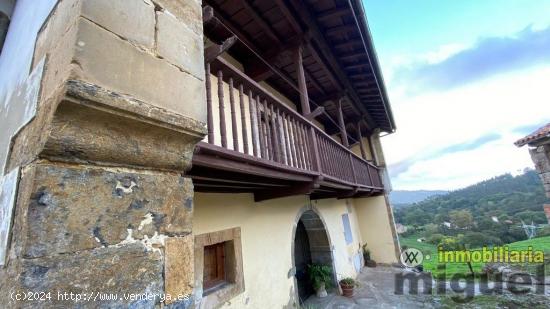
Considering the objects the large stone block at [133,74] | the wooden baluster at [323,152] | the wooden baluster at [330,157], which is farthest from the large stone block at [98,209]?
the wooden baluster at [330,157]

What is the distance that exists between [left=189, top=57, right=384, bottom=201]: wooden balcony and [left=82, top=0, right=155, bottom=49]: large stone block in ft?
2.88

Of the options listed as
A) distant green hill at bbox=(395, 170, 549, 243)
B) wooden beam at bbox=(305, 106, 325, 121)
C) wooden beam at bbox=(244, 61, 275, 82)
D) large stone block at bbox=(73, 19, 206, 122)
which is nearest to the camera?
large stone block at bbox=(73, 19, 206, 122)

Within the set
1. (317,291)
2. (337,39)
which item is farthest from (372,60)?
(317,291)

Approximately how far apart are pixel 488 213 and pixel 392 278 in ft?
86.3

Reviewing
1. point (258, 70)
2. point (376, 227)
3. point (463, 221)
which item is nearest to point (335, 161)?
point (258, 70)

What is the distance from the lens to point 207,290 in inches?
119

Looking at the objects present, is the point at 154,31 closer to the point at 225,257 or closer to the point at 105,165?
the point at 105,165

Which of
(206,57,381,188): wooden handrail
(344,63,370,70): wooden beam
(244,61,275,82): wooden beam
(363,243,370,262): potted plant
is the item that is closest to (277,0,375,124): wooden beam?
(344,63,370,70): wooden beam

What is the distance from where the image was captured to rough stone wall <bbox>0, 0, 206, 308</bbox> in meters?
0.61

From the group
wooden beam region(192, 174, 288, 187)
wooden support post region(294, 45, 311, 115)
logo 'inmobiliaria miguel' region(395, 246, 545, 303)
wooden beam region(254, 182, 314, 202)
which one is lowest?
logo 'inmobiliaria miguel' region(395, 246, 545, 303)

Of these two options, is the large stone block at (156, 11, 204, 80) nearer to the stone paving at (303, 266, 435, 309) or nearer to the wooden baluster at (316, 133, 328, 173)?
the wooden baluster at (316, 133, 328, 173)

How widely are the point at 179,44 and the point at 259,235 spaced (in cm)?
345

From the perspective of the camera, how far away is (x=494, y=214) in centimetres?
2520

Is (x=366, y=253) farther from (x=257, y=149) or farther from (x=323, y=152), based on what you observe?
(x=257, y=149)
